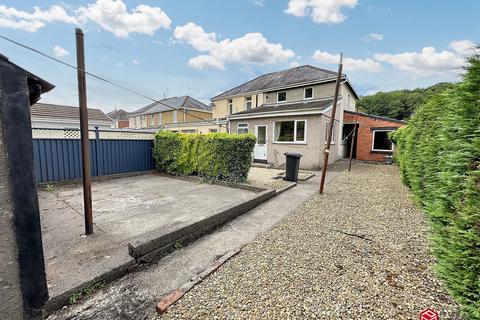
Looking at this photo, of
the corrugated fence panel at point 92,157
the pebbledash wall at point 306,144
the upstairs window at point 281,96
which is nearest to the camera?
the corrugated fence panel at point 92,157

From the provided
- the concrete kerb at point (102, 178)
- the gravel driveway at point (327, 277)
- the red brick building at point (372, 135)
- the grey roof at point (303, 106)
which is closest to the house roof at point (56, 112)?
the concrete kerb at point (102, 178)

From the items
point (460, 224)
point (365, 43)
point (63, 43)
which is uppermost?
point (365, 43)

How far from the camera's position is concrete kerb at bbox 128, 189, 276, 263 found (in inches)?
110

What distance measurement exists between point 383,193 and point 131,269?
7136 mm

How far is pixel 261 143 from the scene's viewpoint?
43.5 feet

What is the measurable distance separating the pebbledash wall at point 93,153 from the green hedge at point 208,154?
97 cm

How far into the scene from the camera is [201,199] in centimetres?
557

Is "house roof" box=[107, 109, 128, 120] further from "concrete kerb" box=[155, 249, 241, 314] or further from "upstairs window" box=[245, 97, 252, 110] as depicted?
"concrete kerb" box=[155, 249, 241, 314]

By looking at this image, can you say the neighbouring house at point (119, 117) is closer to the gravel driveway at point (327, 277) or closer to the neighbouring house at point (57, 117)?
the neighbouring house at point (57, 117)

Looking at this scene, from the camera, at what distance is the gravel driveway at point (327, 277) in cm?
198

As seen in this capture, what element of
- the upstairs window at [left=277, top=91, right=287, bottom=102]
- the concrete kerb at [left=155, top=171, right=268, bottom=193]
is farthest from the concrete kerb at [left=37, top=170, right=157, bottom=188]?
the upstairs window at [left=277, top=91, right=287, bottom=102]

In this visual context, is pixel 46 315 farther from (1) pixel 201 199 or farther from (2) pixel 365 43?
(2) pixel 365 43

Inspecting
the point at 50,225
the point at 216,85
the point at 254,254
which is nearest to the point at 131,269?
the point at 254,254

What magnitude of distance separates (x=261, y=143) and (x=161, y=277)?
11.3m
